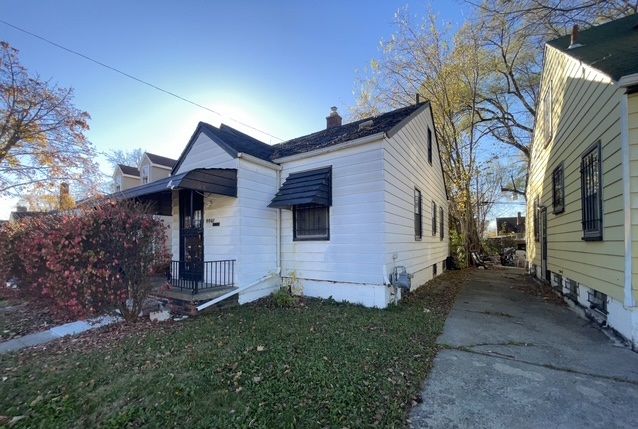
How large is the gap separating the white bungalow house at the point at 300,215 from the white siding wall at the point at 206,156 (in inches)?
1.1

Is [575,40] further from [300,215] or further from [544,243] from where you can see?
[300,215]

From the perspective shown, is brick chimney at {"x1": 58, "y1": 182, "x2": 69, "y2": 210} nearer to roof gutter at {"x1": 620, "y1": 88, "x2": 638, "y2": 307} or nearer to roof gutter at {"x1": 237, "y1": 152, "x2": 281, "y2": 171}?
roof gutter at {"x1": 237, "y1": 152, "x2": 281, "y2": 171}

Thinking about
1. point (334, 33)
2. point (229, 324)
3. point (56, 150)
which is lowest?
point (229, 324)

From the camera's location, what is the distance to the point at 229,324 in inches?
201

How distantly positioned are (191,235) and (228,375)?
17.1 feet

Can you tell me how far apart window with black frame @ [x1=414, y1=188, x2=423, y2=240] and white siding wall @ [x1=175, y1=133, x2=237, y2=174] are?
216 inches

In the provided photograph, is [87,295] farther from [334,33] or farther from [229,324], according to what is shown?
[334,33]

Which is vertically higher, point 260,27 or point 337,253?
point 260,27

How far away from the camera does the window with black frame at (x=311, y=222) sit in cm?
694

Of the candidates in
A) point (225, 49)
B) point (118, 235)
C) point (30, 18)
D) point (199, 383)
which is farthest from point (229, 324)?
point (30, 18)

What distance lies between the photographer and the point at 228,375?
3.21m

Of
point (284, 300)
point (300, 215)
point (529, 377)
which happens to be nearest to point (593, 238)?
point (529, 377)

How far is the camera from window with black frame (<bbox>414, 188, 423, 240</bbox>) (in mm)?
8852

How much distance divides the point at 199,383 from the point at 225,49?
378 inches
